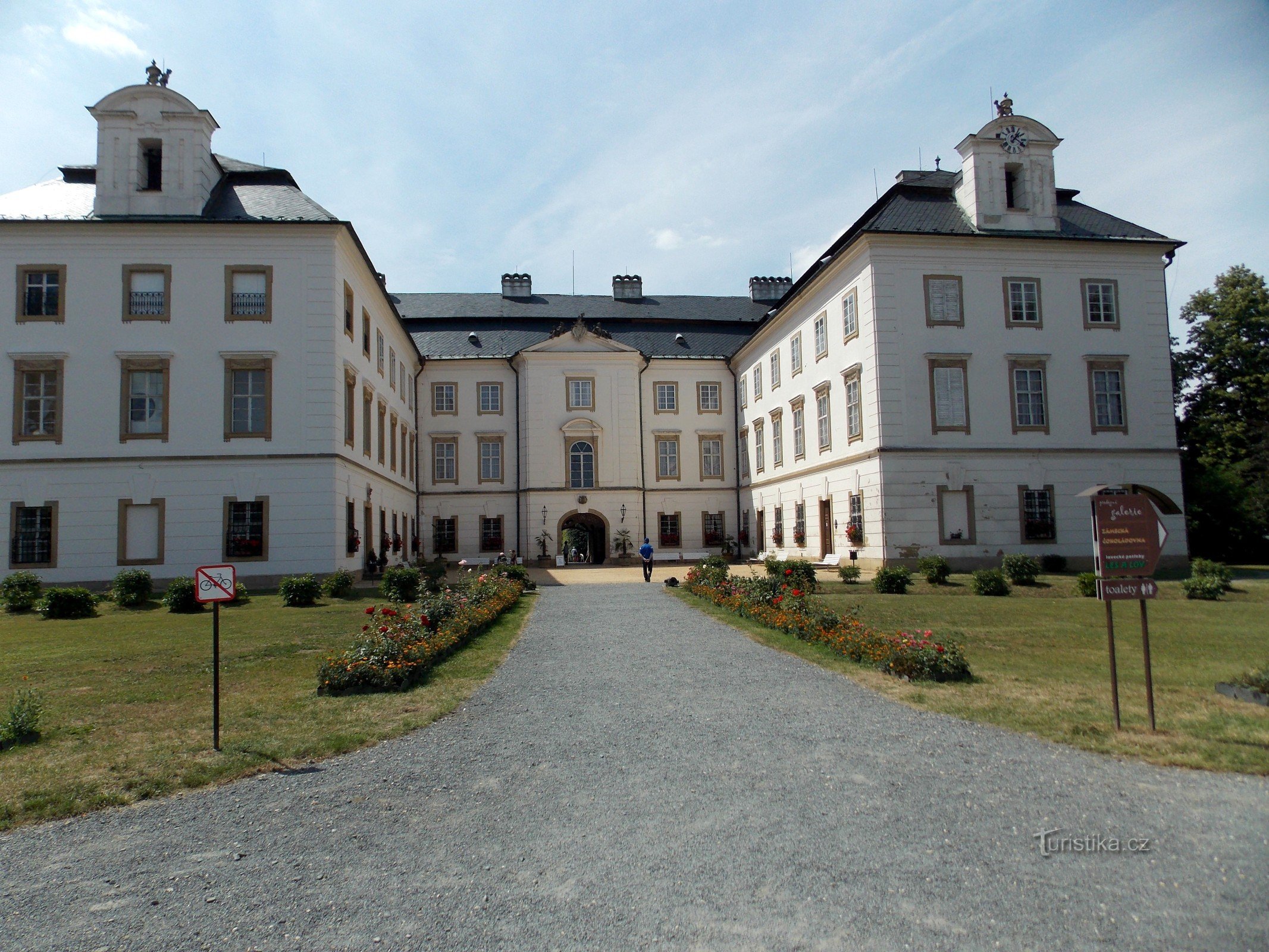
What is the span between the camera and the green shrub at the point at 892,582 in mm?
21594

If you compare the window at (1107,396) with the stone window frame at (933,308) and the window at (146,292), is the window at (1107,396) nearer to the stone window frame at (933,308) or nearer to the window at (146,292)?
the stone window frame at (933,308)

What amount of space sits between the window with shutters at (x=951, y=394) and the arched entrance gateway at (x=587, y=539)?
18.5 m

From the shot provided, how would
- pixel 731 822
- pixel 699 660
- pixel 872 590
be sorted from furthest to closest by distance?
1. pixel 872 590
2. pixel 699 660
3. pixel 731 822

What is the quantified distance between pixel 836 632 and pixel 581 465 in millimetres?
29886

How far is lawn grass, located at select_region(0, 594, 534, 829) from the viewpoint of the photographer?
640 centimetres

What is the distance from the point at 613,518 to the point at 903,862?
120ft

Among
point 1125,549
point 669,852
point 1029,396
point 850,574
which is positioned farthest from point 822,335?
point 669,852

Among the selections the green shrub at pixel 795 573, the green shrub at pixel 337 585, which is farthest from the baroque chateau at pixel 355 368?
the green shrub at pixel 795 573

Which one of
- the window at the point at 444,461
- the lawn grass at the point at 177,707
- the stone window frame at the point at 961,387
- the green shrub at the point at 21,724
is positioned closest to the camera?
the lawn grass at the point at 177,707

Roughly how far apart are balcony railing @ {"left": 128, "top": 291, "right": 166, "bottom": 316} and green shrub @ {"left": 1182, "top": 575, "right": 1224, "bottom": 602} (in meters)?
30.0

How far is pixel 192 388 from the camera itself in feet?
83.5

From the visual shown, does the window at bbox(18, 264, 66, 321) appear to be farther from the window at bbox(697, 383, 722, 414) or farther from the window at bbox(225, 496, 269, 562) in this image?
the window at bbox(697, 383, 722, 414)

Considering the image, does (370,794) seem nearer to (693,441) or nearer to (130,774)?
(130,774)

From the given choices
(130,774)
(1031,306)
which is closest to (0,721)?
(130,774)
